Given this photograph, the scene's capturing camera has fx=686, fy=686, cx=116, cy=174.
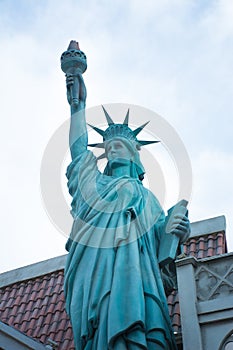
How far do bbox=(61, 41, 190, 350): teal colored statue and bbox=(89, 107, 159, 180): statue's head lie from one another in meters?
0.01

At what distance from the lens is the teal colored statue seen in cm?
604

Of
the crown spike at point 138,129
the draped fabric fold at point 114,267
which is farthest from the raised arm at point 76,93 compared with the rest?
the crown spike at point 138,129

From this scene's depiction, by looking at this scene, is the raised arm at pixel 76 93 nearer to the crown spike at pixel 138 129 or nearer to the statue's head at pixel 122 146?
the statue's head at pixel 122 146

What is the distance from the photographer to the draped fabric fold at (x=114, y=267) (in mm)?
6008

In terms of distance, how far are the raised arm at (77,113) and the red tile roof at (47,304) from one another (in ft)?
7.71

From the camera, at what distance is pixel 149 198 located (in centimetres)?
743

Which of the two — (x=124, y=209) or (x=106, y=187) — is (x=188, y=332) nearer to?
(x=124, y=209)

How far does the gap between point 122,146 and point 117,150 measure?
0.08 meters

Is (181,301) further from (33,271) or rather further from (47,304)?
(33,271)

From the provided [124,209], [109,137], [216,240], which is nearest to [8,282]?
[216,240]

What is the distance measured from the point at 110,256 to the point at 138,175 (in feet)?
5.18

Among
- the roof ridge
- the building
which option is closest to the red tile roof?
the building

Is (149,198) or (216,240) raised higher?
(216,240)

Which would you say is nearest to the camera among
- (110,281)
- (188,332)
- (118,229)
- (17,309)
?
(188,332)
